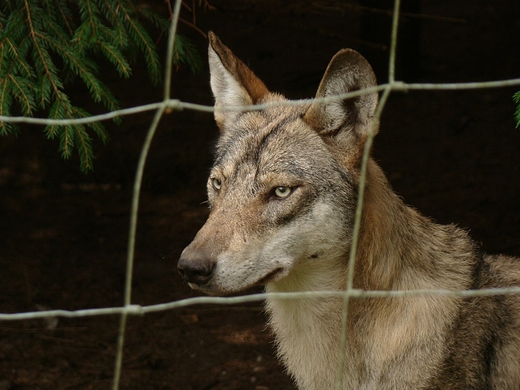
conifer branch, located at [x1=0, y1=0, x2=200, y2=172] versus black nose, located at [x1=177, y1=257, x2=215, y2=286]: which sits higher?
conifer branch, located at [x1=0, y1=0, x2=200, y2=172]

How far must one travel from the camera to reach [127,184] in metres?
7.77

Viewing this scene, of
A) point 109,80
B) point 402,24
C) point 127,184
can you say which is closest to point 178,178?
point 127,184

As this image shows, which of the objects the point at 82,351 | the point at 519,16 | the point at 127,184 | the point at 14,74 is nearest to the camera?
the point at 14,74

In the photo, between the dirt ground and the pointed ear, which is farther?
the dirt ground

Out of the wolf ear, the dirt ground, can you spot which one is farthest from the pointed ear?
the dirt ground

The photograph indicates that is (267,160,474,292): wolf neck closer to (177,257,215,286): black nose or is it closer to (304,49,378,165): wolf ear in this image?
(304,49,378,165): wolf ear

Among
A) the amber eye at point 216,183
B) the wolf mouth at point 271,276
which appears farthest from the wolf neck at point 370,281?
the amber eye at point 216,183

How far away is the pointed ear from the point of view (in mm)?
4238

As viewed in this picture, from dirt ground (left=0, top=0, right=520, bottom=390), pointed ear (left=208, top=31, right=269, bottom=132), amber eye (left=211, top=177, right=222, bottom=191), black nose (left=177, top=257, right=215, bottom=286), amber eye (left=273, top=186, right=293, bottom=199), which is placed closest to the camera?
black nose (left=177, top=257, right=215, bottom=286)

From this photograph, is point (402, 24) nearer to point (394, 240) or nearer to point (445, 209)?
point (445, 209)

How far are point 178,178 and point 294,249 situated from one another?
4.24 m

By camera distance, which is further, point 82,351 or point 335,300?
point 82,351

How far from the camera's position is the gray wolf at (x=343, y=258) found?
368cm

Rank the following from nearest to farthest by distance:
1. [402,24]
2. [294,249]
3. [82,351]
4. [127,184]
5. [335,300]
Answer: [294,249], [335,300], [82,351], [127,184], [402,24]
